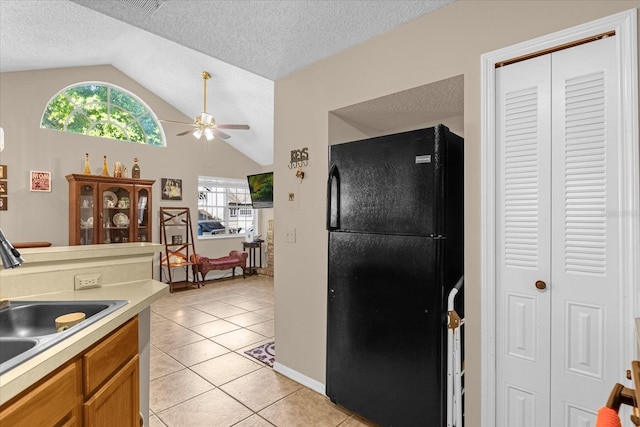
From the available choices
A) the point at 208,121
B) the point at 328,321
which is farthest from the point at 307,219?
the point at 208,121

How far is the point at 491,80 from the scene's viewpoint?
161cm

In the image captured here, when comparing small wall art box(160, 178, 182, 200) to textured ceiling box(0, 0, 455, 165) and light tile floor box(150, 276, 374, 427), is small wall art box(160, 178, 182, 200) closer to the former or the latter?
textured ceiling box(0, 0, 455, 165)

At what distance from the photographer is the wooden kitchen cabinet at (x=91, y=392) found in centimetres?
88

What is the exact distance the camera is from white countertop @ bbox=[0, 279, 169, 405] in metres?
0.82

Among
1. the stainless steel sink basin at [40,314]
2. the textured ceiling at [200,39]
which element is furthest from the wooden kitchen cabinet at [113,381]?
the textured ceiling at [200,39]

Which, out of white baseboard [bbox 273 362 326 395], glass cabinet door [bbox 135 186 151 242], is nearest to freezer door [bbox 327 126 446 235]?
white baseboard [bbox 273 362 326 395]

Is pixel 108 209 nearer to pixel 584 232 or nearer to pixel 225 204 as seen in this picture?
pixel 225 204

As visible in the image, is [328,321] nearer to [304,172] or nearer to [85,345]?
[304,172]

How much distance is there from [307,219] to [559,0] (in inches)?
72.8

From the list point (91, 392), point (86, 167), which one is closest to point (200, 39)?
point (91, 392)

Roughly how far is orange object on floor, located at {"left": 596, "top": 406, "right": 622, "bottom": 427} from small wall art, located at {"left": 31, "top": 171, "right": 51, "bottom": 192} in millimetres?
6004

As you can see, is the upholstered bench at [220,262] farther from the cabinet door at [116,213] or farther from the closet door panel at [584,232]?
the closet door panel at [584,232]

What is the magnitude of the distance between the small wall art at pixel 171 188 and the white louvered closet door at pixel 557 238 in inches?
223

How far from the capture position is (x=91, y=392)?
1.17 meters
